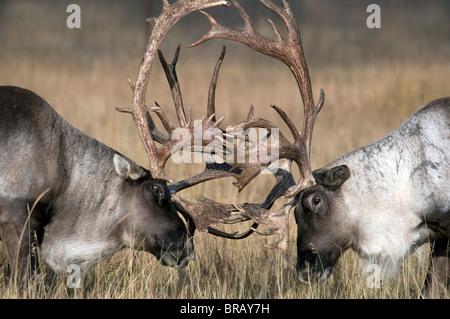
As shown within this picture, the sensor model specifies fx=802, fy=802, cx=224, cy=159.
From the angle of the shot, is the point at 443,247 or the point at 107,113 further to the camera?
the point at 107,113

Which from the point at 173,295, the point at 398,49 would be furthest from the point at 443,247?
the point at 398,49

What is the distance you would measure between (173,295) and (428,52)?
45.0 ft

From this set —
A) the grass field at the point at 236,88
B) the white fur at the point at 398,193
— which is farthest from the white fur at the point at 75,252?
the white fur at the point at 398,193

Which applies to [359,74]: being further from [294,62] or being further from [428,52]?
[294,62]

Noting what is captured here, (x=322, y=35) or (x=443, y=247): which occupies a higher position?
(x=322, y=35)

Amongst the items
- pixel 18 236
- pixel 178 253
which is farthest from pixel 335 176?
pixel 18 236

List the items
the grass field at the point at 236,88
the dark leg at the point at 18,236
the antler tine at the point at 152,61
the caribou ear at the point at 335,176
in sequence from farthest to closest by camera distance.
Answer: the grass field at the point at 236,88 < the antler tine at the point at 152,61 < the caribou ear at the point at 335,176 < the dark leg at the point at 18,236

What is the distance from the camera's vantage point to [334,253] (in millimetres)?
5641

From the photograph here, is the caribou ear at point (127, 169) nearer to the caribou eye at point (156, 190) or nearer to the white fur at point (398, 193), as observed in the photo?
the caribou eye at point (156, 190)

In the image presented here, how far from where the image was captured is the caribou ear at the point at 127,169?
5.68 m

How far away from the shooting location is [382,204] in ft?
18.3

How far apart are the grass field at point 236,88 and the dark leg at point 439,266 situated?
0.12 m

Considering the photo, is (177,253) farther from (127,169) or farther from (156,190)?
(127,169)
